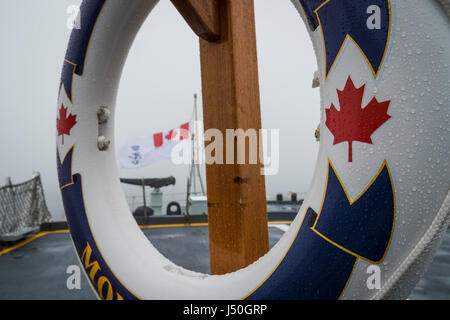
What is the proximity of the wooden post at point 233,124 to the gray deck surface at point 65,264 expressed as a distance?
4.26ft

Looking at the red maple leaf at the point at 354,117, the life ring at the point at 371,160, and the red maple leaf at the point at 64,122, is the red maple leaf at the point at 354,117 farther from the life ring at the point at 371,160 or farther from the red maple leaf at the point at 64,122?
the red maple leaf at the point at 64,122

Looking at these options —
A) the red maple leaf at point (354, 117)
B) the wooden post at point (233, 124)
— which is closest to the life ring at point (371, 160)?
the red maple leaf at point (354, 117)

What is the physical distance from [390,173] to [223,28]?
744 millimetres

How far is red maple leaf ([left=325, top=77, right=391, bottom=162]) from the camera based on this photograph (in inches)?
17.7

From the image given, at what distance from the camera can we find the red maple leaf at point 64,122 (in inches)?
38.1

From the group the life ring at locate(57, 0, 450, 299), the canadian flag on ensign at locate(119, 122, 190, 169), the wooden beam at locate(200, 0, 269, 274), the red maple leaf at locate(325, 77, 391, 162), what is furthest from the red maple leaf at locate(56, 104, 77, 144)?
the canadian flag on ensign at locate(119, 122, 190, 169)

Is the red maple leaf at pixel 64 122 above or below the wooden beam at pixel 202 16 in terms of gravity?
below

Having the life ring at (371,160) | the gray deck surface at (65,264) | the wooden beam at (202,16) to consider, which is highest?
the wooden beam at (202,16)

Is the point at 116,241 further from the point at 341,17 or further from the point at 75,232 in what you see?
the point at 341,17

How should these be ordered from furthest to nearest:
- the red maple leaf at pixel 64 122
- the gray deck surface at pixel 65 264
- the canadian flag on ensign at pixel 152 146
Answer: the canadian flag on ensign at pixel 152 146
the gray deck surface at pixel 65 264
the red maple leaf at pixel 64 122

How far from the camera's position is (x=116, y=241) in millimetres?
905

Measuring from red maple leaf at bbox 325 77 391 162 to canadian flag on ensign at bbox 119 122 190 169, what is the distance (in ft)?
20.1
